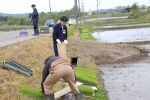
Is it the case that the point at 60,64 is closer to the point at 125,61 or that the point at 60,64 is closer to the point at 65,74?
the point at 65,74

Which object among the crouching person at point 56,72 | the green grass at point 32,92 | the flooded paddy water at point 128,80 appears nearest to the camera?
the crouching person at point 56,72

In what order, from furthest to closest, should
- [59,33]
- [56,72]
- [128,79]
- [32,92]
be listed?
[128,79] < [59,33] < [32,92] < [56,72]

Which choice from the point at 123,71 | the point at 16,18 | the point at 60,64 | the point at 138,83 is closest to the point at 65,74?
the point at 60,64

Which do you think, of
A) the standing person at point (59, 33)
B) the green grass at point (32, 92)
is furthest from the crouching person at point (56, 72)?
the standing person at point (59, 33)

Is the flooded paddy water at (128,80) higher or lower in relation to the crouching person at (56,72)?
lower

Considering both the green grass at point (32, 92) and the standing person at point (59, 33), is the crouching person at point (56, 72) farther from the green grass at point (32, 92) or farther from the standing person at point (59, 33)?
the standing person at point (59, 33)

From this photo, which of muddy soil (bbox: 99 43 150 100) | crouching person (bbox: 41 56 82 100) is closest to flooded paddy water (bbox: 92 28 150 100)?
muddy soil (bbox: 99 43 150 100)

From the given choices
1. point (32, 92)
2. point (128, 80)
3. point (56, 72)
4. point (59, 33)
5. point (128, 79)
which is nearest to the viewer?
point (56, 72)

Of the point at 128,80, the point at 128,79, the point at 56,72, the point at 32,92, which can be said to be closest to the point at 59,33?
the point at 32,92

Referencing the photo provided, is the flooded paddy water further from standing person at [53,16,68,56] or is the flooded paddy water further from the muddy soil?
standing person at [53,16,68,56]

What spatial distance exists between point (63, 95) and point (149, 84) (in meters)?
4.51

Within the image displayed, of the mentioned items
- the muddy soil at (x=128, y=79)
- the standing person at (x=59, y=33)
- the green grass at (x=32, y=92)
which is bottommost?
the muddy soil at (x=128, y=79)

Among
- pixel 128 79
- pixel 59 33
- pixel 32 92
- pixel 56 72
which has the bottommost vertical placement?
pixel 128 79

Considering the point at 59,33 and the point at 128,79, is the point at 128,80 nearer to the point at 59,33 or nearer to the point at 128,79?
the point at 128,79
